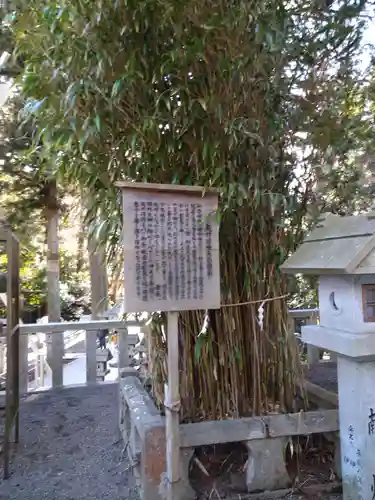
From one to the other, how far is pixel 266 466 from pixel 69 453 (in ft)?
5.01

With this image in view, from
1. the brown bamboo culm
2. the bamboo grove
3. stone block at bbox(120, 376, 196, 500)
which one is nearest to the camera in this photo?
the bamboo grove

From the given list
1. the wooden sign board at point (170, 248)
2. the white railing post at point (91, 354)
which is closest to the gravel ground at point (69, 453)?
the white railing post at point (91, 354)

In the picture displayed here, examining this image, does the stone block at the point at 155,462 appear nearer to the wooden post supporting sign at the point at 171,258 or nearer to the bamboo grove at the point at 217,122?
the wooden post supporting sign at the point at 171,258

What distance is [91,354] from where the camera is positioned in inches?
190

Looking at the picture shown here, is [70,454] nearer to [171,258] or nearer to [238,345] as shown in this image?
→ [238,345]

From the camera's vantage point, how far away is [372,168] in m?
3.11

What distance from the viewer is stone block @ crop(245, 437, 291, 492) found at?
236cm

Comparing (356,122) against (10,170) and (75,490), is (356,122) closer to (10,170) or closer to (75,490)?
(75,490)

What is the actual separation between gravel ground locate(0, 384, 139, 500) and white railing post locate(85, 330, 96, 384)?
0.41 metres

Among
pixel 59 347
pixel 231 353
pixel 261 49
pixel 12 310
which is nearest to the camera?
pixel 261 49

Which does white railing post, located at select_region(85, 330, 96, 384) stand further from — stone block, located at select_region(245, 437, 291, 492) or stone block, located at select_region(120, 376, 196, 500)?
stone block, located at select_region(245, 437, 291, 492)

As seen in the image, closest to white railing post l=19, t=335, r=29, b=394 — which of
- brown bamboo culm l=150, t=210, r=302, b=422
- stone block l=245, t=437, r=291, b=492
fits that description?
brown bamboo culm l=150, t=210, r=302, b=422

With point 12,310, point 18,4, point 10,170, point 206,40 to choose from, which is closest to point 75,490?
point 12,310

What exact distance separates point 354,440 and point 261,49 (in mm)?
2145
